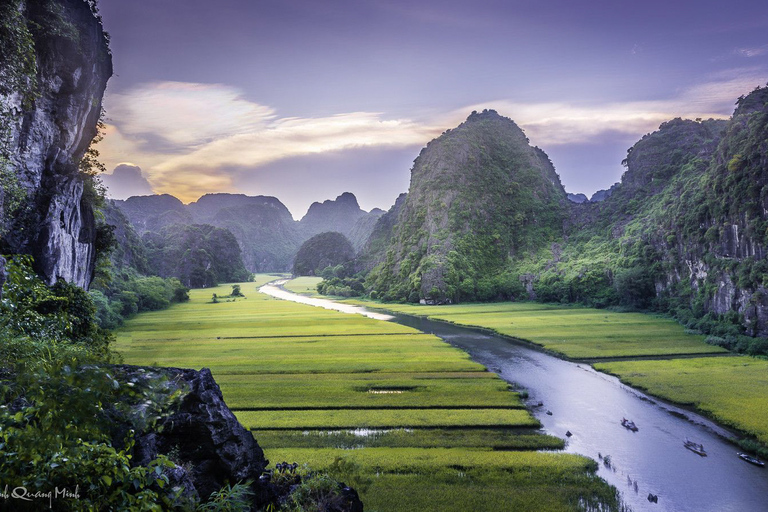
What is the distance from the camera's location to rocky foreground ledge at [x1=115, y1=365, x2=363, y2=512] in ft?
33.0

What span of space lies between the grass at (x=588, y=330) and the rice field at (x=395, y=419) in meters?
13.3

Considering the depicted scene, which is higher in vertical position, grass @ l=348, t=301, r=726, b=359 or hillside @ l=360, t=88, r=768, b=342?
hillside @ l=360, t=88, r=768, b=342

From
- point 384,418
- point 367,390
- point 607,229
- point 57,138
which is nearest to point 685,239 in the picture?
point 607,229

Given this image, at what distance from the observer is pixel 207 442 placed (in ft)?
34.9

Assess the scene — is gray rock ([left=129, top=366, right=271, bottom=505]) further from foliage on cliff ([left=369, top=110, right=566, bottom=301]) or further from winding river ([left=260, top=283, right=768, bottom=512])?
foliage on cliff ([left=369, top=110, right=566, bottom=301])

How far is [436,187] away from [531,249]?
41479mm

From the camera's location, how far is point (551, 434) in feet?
74.7

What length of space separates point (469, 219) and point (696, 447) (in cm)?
11601

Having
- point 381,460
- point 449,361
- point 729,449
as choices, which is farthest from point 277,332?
point 729,449

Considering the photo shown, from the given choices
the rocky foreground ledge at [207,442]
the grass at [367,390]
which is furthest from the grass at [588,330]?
the rocky foreground ledge at [207,442]

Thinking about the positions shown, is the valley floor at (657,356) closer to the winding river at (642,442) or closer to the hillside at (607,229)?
the winding river at (642,442)

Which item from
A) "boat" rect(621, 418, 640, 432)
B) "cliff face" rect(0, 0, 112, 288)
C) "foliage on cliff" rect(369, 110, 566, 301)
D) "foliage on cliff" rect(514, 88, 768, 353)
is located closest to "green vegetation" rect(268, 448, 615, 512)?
"boat" rect(621, 418, 640, 432)

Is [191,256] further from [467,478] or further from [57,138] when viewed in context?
[467,478]

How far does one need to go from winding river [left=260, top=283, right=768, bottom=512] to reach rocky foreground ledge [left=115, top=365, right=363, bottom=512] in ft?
47.6
